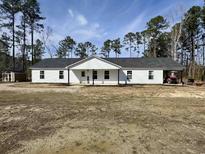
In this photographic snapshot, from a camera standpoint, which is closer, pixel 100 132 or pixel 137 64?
pixel 100 132

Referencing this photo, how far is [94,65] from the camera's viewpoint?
25.3 metres

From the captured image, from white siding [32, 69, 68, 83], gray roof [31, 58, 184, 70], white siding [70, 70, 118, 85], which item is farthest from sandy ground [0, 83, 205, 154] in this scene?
white siding [32, 69, 68, 83]

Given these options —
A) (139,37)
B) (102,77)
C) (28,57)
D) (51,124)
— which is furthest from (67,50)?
(51,124)

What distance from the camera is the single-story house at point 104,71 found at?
25.4 meters

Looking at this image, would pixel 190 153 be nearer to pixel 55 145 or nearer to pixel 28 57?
pixel 55 145

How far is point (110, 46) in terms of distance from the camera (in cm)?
5831

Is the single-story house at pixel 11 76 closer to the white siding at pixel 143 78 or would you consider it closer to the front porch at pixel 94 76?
the front porch at pixel 94 76

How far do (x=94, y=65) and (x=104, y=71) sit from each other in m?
2.05

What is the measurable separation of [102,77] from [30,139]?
21643 mm

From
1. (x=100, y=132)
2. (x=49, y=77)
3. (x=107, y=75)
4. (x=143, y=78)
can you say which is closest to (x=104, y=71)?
(x=107, y=75)

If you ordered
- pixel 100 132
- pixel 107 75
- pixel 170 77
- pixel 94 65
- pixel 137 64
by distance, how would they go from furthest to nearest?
pixel 137 64, pixel 107 75, pixel 170 77, pixel 94 65, pixel 100 132

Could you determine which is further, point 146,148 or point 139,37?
point 139,37

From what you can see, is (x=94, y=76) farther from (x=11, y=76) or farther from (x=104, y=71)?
(x=11, y=76)

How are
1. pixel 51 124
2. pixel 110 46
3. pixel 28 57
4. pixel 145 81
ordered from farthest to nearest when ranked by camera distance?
pixel 110 46 → pixel 28 57 → pixel 145 81 → pixel 51 124
